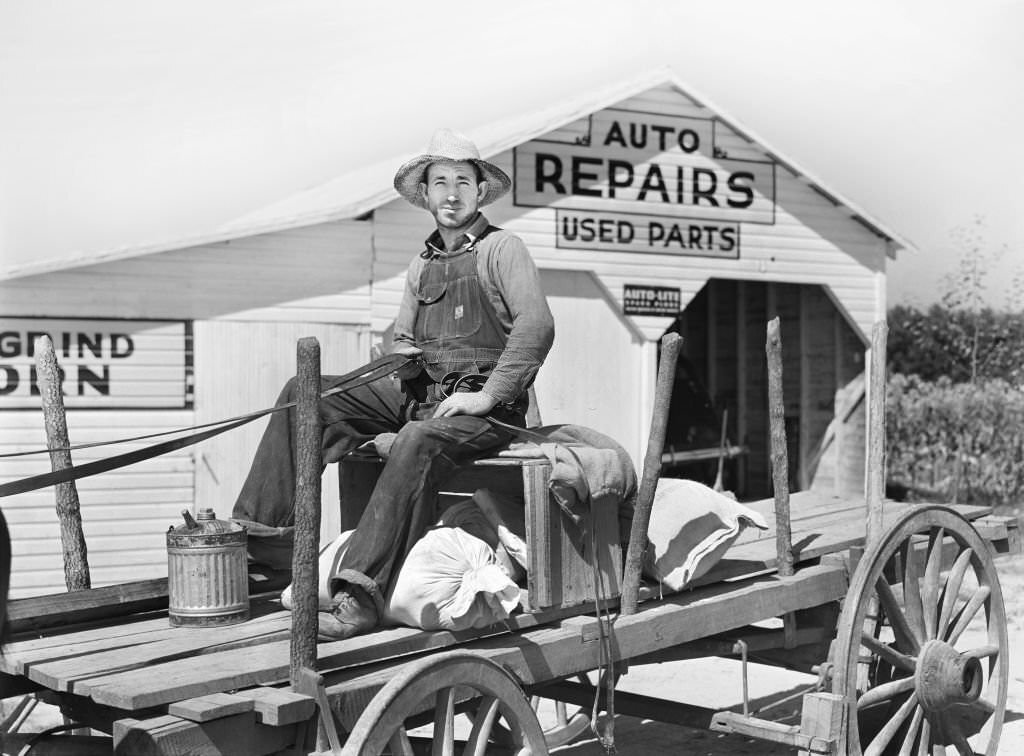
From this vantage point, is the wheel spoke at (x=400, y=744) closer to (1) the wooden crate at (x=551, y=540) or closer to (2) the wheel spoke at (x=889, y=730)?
(1) the wooden crate at (x=551, y=540)

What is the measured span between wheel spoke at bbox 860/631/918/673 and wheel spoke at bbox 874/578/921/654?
9 centimetres

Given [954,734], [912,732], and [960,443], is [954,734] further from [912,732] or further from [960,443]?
[960,443]

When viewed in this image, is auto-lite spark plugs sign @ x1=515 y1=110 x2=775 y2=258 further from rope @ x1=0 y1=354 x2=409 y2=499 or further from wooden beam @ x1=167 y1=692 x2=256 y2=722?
wooden beam @ x1=167 y1=692 x2=256 y2=722

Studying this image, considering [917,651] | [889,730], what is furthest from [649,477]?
[917,651]

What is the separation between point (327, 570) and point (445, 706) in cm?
80

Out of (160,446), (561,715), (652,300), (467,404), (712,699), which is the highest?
(652,300)

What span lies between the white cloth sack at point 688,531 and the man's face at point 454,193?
130cm

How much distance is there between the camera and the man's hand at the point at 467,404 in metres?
4.20

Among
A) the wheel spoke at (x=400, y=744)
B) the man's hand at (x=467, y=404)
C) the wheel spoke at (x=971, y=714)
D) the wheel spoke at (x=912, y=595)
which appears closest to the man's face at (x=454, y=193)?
the man's hand at (x=467, y=404)

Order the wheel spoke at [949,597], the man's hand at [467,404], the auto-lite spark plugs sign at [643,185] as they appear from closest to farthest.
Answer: the man's hand at [467,404]
the wheel spoke at [949,597]
the auto-lite spark plugs sign at [643,185]

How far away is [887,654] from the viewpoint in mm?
4859

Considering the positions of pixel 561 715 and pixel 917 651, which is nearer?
pixel 917 651

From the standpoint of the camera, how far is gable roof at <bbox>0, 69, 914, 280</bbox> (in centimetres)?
971

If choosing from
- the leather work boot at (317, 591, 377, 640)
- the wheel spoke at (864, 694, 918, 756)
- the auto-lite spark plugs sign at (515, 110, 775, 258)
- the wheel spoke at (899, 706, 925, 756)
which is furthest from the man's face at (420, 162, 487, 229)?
the auto-lite spark plugs sign at (515, 110, 775, 258)
